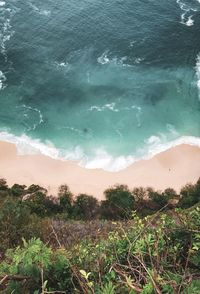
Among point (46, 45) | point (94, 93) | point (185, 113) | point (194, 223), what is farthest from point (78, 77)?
point (194, 223)

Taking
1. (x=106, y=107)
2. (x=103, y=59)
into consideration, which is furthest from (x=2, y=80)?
(x=106, y=107)

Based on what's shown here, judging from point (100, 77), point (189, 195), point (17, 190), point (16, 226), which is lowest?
point (16, 226)

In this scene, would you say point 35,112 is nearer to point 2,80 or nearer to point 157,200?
point 2,80

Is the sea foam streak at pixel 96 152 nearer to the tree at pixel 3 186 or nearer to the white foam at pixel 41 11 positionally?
the tree at pixel 3 186

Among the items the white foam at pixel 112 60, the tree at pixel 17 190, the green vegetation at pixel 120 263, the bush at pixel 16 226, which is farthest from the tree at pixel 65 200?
the green vegetation at pixel 120 263

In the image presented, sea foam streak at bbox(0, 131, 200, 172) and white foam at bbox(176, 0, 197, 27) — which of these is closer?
sea foam streak at bbox(0, 131, 200, 172)

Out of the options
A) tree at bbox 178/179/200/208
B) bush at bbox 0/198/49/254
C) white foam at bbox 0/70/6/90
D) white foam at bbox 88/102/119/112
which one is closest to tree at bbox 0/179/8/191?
white foam at bbox 88/102/119/112

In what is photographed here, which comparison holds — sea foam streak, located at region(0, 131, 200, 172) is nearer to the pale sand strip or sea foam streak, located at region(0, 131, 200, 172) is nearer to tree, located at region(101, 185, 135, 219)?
the pale sand strip
